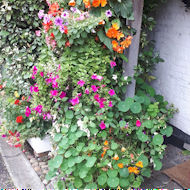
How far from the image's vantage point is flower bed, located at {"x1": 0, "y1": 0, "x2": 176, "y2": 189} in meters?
2.03

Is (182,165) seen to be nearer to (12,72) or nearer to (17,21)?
(12,72)

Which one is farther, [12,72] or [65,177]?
[12,72]

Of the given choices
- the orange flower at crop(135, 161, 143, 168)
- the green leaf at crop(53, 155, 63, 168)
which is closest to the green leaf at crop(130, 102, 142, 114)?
the orange flower at crop(135, 161, 143, 168)

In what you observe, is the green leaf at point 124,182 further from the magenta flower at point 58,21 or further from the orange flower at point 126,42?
the magenta flower at point 58,21

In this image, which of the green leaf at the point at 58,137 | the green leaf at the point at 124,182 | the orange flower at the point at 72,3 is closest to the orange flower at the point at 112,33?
the orange flower at the point at 72,3

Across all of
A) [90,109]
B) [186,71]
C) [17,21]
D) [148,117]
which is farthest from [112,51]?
[17,21]

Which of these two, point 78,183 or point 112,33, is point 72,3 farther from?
point 78,183

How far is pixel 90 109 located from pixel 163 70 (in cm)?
136

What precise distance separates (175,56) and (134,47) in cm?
82

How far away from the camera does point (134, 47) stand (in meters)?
2.31

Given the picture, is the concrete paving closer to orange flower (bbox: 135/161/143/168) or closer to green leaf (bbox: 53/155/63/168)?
orange flower (bbox: 135/161/143/168)

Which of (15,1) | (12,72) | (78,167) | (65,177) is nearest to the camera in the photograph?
(78,167)

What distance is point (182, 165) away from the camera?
266 centimetres

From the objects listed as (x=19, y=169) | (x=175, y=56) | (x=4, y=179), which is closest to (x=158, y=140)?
(x=175, y=56)
